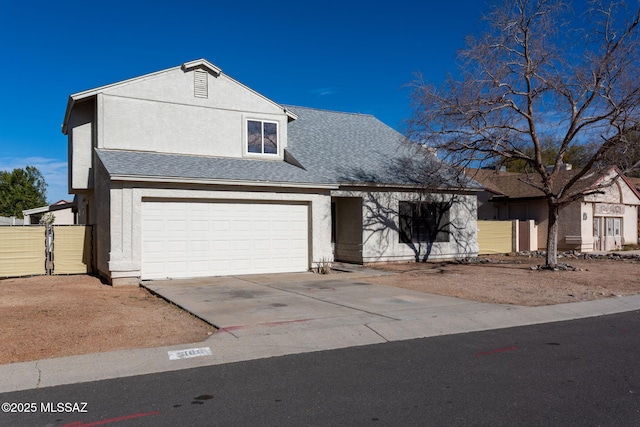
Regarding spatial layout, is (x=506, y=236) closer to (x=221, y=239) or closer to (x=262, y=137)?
(x=262, y=137)

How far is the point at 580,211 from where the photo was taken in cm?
2956

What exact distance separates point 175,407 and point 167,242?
35.0 ft

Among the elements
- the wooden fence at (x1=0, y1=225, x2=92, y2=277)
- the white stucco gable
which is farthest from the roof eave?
the wooden fence at (x1=0, y1=225, x2=92, y2=277)

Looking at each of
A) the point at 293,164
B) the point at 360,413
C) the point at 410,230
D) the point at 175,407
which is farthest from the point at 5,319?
the point at 410,230

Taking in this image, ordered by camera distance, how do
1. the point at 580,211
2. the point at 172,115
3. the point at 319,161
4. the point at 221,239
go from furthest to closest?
the point at 580,211 < the point at 319,161 < the point at 172,115 < the point at 221,239

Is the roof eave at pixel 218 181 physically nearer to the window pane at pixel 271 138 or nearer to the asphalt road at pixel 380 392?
the window pane at pixel 271 138

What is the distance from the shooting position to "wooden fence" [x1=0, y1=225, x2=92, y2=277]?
16781 mm

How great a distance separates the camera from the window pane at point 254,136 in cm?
1927

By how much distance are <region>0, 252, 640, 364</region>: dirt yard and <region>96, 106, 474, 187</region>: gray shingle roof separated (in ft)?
11.5

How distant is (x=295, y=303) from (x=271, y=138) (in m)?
9.04

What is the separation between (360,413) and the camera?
18.3ft

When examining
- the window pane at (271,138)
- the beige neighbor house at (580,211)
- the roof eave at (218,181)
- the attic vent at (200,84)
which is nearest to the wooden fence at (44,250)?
the roof eave at (218,181)

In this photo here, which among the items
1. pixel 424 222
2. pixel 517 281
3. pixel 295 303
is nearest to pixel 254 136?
pixel 424 222

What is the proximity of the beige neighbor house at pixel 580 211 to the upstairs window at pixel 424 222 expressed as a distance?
252 inches
